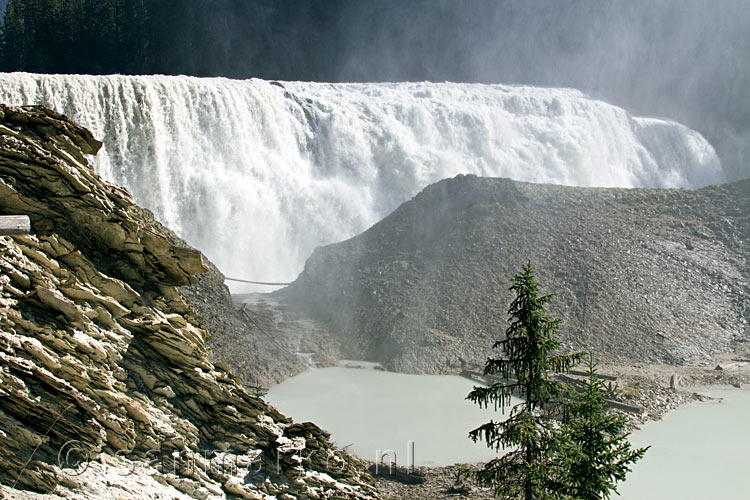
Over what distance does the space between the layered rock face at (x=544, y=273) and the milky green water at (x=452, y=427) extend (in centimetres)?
209

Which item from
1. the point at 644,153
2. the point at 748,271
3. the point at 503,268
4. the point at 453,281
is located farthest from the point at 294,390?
the point at 644,153

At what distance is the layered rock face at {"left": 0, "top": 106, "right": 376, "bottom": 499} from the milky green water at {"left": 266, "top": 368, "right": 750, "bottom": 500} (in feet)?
23.4

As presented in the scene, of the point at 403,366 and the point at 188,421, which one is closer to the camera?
the point at 188,421

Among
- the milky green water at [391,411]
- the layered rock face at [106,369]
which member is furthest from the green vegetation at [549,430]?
the milky green water at [391,411]

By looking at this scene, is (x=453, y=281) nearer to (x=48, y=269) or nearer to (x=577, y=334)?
(x=577, y=334)

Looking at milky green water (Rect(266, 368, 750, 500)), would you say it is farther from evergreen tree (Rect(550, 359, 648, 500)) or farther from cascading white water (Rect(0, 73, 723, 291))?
cascading white water (Rect(0, 73, 723, 291))

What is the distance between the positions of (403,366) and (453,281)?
4532 millimetres

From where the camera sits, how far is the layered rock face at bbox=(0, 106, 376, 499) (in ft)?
19.2

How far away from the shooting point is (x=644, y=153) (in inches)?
2211

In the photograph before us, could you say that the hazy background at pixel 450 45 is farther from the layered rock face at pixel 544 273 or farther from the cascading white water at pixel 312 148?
the layered rock face at pixel 544 273

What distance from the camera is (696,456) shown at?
49.0 feet

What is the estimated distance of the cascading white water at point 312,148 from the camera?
34.2m

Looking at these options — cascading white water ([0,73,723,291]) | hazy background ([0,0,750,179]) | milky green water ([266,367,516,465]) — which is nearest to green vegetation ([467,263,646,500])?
milky green water ([266,367,516,465])

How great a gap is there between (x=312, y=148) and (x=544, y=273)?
73.8 ft
